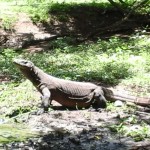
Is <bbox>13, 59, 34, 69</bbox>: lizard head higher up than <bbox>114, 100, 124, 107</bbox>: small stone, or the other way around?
<bbox>13, 59, 34, 69</bbox>: lizard head

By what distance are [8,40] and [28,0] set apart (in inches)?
192

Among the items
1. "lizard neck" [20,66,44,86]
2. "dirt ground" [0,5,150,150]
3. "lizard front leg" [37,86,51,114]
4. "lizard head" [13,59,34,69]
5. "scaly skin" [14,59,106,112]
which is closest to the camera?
"dirt ground" [0,5,150,150]

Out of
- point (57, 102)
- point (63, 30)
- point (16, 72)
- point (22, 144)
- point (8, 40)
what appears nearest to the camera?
point (22, 144)

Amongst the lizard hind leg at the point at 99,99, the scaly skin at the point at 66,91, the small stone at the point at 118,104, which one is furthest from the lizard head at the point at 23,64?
the small stone at the point at 118,104

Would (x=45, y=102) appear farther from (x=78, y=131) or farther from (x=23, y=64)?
(x=78, y=131)

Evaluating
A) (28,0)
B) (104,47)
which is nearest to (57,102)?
(104,47)

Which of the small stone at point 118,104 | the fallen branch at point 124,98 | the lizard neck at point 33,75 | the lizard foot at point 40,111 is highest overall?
the lizard neck at point 33,75

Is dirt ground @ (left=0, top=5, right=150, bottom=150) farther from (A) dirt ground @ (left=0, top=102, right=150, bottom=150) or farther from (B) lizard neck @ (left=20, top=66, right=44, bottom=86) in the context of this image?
(B) lizard neck @ (left=20, top=66, right=44, bottom=86)

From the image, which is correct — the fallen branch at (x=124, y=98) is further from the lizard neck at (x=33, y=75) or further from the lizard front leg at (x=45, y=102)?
the lizard neck at (x=33, y=75)

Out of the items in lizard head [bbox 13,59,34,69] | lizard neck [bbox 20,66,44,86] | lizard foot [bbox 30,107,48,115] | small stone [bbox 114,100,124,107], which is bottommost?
lizard foot [bbox 30,107,48,115]

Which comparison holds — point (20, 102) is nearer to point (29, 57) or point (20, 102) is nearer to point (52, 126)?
point (52, 126)

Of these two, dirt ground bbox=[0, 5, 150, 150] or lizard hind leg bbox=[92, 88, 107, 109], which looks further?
lizard hind leg bbox=[92, 88, 107, 109]

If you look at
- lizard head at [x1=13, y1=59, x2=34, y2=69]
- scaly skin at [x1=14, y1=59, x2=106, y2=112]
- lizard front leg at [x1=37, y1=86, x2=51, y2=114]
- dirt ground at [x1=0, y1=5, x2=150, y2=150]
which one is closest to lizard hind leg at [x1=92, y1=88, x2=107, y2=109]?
scaly skin at [x1=14, y1=59, x2=106, y2=112]

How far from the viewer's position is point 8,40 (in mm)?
16312
